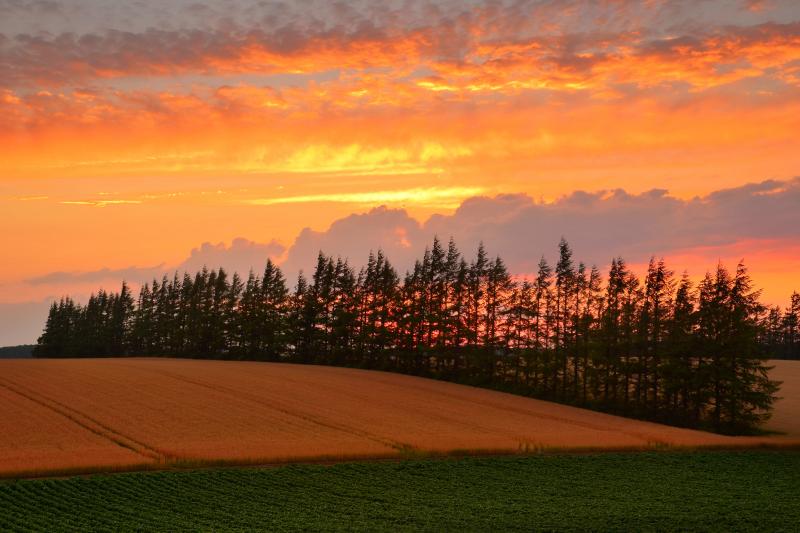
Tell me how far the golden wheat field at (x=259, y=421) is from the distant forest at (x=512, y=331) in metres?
5.45

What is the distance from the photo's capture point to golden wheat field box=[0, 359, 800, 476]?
121ft

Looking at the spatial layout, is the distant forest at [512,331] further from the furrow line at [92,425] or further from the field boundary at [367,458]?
the furrow line at [92,425]

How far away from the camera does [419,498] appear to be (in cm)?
3097

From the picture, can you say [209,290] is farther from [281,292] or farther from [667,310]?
[667,310]

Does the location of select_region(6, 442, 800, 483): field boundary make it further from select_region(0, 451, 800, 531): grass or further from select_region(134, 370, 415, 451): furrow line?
select_region(134, 370, 415, 451): furrow line

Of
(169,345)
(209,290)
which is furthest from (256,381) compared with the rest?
(169,345)

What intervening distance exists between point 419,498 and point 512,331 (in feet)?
188

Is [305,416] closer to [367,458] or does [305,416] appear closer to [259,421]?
[259,421]

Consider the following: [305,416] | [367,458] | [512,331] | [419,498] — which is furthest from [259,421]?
[512,331]

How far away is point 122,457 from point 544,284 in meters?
59.6

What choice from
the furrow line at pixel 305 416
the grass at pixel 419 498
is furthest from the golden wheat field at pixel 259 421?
the grass at pixel 419 498

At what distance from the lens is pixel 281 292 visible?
126 m

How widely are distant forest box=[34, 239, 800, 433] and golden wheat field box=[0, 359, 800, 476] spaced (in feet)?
17.9

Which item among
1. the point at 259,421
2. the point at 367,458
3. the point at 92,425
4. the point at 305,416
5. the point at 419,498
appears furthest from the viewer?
the point at 305,416
